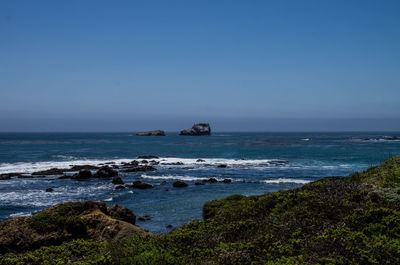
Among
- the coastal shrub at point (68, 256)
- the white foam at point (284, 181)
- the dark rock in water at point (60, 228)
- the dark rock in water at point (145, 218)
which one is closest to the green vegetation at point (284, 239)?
the coastal shrub at point (68, 256)

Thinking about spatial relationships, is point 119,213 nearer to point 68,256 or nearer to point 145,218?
point 145,218

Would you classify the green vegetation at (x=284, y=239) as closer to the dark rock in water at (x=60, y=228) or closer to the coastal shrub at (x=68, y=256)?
the coastal shrub at (x=68, y=256)

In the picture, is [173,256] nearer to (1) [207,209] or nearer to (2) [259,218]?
(2) [259,218]

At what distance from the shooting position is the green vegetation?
6.87 metres

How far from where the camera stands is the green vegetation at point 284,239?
6.87 m

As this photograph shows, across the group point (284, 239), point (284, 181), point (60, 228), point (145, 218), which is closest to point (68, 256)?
point (60, 228)

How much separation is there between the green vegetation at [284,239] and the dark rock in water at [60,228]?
A: 199 cm

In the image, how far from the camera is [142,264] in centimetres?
691

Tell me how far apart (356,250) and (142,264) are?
193 inches

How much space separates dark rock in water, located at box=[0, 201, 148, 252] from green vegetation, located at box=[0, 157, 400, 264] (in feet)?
6.54

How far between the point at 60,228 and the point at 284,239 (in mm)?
8258

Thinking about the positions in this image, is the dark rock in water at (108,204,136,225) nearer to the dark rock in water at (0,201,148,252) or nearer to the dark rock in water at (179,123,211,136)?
the dark rock in water at (0,201,148,252)

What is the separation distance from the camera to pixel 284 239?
807 cm

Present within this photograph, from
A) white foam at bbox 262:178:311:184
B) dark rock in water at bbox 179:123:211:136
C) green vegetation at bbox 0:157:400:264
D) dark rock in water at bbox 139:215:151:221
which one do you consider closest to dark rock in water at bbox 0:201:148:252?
green vegetation at bbox 0:157:400:264
